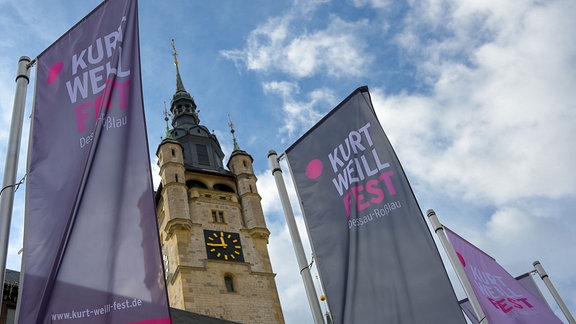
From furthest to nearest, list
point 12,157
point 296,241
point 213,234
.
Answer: point 213,234, point 296,241, point 12,157

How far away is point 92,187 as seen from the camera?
7730 millimetres

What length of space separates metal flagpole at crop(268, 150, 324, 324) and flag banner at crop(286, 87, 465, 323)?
1.77 feet

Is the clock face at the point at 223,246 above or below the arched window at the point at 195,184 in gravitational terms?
below

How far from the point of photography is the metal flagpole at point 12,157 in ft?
26.0

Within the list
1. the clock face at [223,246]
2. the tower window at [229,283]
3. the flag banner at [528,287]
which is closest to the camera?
the flag banner at [528,287]

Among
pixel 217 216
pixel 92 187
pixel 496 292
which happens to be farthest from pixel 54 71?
pixel 217 216

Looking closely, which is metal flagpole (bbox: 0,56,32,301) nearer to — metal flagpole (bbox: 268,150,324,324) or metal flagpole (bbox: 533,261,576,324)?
metal flagpole (bbox: 268,150,324,324)

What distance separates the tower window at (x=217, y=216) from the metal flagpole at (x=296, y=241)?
37.4 metres

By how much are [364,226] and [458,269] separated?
15.0 feet

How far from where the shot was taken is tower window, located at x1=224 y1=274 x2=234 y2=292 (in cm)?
4358

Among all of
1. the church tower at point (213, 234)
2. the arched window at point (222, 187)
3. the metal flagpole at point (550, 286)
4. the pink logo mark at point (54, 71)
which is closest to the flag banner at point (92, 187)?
the pink logo mark at point (54, 71)

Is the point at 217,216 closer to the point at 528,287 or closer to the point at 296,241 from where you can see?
the point at 528,287

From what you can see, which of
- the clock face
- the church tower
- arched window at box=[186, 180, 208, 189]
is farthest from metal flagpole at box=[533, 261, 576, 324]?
arched window at box=[186, 180, 208, 189]

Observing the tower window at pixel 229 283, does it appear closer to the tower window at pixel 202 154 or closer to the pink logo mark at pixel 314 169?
the tower window at pixel 202 154
